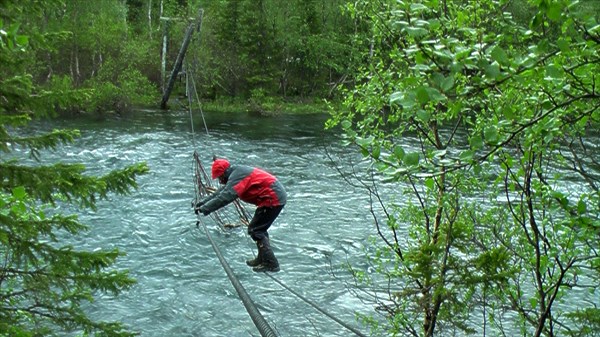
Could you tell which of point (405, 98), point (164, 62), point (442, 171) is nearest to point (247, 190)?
point (442, 171)

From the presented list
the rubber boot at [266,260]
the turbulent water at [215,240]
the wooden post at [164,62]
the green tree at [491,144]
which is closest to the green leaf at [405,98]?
the green tree at [491,144]

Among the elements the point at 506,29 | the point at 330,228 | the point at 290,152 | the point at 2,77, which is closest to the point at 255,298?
the point at 330,228

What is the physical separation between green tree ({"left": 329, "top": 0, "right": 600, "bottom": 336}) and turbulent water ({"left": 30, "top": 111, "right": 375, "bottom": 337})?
58.0 inches

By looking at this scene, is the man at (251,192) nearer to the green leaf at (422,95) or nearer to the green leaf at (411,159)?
the green leaf at (411,159)

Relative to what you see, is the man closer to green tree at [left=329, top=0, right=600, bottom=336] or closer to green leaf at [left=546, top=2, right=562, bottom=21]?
green tree at [left=329, top=0, right=600, bottom=336]

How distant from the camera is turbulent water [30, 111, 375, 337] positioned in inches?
385

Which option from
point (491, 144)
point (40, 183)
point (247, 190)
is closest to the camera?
point (491, 144)

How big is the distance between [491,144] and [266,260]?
8.57m

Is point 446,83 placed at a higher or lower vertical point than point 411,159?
higher

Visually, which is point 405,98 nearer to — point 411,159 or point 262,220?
point 411,159

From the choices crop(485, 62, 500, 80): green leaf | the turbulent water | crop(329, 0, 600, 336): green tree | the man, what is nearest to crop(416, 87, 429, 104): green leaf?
crop(329, 0, 600, 336): green tree

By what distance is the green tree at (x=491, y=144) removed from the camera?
2625mm

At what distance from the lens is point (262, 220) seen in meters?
10.4

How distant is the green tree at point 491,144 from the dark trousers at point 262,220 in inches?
124
